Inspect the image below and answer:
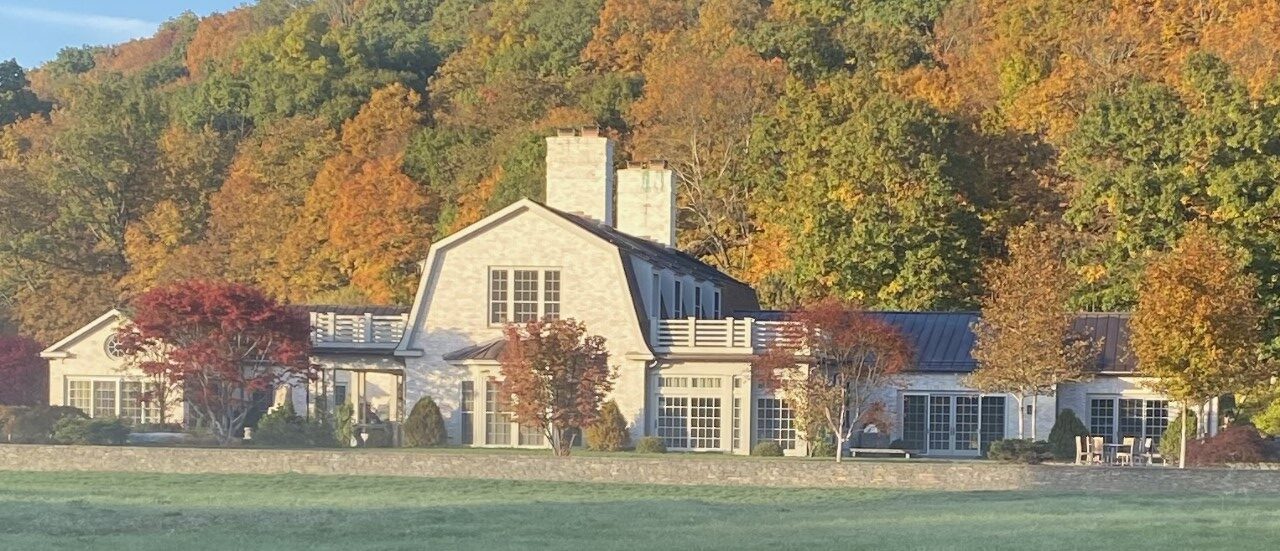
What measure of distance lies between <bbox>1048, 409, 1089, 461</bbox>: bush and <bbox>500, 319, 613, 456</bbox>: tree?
10089 mm

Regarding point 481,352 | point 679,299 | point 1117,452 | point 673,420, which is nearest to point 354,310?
point 481,352

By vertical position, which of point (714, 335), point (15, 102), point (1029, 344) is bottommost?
point (1029, 344)

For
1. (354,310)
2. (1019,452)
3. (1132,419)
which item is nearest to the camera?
(1019,452)

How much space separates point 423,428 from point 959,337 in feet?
43.3

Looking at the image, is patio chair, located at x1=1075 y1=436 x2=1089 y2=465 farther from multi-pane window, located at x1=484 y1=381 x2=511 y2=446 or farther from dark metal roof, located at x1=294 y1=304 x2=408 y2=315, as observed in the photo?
dark metal roof, located at x1=294 y1=304 x2=408 y2=315

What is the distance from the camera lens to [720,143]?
255ft

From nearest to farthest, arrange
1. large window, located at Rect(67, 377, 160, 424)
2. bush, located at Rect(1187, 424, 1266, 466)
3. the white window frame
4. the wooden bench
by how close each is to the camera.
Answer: bush, located at Rect(1187, 424, 1266, 466), the wooden bench, the white window frame, large window, located at Rect(67, 377, 160, 424)

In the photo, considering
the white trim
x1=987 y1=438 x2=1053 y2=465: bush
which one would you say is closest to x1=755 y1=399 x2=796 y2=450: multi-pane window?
x1=987 y1=438 x2=1053 y2=465: bush

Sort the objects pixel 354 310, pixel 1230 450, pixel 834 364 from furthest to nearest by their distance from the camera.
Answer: pixel 354 310 < pixel 834 364 < pixel 1230 450

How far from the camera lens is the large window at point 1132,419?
51.7 metres

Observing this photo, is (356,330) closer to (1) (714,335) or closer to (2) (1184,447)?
(1) (714,335)

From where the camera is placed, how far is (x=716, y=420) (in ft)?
171

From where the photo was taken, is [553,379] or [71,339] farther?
[71,339]

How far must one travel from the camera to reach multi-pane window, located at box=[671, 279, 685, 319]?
5509 cm
